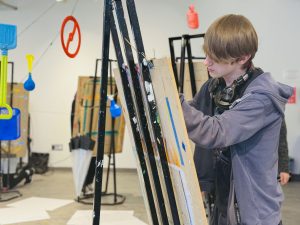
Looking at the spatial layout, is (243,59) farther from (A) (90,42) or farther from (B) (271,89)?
(A) (90,42)

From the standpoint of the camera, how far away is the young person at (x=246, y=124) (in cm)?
95

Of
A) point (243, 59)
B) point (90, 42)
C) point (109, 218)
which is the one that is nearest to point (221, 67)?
point (243, 59)

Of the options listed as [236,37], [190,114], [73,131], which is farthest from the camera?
[73,131]

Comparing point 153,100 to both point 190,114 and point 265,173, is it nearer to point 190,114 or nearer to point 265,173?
point 190,114

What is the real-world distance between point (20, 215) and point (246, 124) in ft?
9.69

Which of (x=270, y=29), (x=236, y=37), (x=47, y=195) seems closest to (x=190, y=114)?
(x=236, y=37)

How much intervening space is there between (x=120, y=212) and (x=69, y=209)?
52 centimetres

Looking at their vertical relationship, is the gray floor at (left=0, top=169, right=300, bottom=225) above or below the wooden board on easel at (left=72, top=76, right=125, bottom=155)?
below

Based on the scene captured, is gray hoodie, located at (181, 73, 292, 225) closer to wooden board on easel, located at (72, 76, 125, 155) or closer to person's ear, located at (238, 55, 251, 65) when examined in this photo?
person's ear, located at (238, 55, 251, 65)

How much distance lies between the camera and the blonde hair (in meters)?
1.01

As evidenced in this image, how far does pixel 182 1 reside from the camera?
5.50 meters

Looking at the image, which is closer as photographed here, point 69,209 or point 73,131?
point 69,209

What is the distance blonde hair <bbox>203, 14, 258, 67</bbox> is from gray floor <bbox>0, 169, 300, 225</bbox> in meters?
2.47

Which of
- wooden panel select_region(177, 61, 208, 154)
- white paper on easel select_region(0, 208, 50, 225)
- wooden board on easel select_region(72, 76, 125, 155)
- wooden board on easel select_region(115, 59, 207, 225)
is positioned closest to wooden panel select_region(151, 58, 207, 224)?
wooden board on easel select_region(115, 59, 207, 225)
